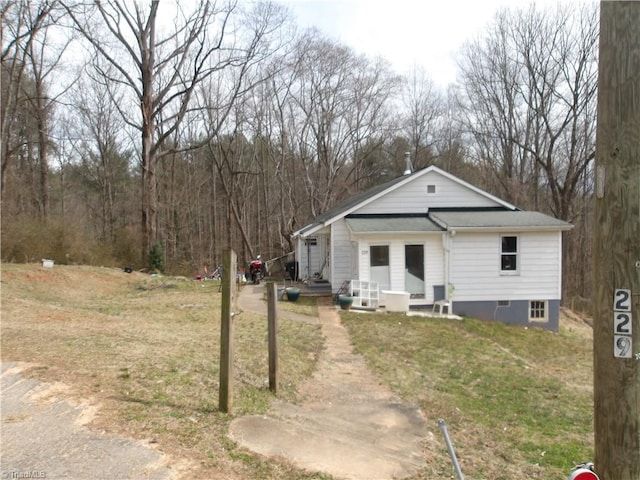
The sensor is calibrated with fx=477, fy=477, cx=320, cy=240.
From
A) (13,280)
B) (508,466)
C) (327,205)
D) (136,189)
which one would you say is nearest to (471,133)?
(327,205)

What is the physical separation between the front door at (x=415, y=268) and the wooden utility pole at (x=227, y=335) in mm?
11577

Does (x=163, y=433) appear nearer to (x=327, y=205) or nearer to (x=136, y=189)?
(x=327, y=205)

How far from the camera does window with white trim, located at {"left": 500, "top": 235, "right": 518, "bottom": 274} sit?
15.8 metres

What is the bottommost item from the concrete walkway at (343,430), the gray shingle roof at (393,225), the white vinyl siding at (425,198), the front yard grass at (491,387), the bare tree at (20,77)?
the front yard grass at (491,387)

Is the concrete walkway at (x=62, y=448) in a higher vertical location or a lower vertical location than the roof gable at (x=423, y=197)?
lower

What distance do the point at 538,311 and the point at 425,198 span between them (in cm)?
552

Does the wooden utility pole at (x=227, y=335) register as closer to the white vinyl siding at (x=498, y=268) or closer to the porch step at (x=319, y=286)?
the white vinyl siding at (x=498, y=268)

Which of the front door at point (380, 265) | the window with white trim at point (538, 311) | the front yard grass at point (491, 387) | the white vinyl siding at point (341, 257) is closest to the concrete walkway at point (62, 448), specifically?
the front yard grass at point (491, 387)

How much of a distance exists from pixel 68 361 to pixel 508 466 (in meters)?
4.99

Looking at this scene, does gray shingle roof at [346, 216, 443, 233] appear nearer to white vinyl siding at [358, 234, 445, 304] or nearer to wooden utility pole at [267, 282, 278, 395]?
white vinyl siding at [358, 234, 445, 304]

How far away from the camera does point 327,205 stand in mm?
A: 35438

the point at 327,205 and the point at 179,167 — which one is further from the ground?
the point at 179,167

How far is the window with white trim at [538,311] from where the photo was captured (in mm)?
16141

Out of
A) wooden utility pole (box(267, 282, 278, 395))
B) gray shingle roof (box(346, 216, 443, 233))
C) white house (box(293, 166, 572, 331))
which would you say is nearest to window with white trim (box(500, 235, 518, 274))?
white house (box(293, 166, 572, 331))
